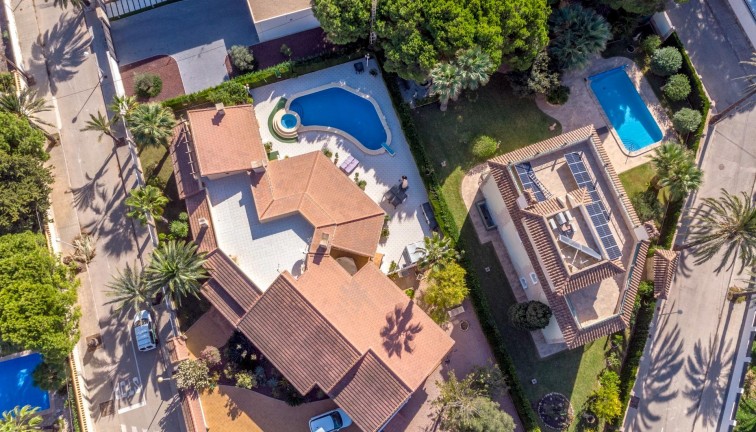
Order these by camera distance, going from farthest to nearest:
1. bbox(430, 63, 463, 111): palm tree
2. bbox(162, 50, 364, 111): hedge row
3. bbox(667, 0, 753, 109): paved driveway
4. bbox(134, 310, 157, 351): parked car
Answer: bbox(667, 0, 753, 109): paved driveway
bbox(162, 50, 364, 111): hedge row
bbox(134, 310, 157, 351): parked car
bbox(430, 63, 463, 111): palm tree

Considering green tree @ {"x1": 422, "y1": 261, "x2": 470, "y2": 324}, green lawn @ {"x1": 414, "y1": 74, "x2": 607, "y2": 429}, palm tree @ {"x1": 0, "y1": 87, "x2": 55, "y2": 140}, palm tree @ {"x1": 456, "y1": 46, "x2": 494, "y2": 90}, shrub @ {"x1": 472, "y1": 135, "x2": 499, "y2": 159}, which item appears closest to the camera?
palm tree @ {"x1": 456, "y1": 46, "x2": 494, "y2": 90}

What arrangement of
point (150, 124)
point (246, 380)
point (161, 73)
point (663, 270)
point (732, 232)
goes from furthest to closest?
point (161, 73) < point (663, 270) < point (246, 380) < point (150, 124) < point (732, 232)

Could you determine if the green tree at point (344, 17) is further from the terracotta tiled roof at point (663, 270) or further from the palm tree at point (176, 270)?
the terracotta tiled roof at point (663, 270)

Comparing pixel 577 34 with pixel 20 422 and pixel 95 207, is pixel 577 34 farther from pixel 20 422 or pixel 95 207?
pixel 20 422

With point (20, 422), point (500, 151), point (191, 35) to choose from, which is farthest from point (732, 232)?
point (20, 422)

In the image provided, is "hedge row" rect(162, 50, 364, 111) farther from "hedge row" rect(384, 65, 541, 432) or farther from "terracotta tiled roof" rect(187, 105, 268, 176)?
"hedge row" rect(384, 65, 541, 432)

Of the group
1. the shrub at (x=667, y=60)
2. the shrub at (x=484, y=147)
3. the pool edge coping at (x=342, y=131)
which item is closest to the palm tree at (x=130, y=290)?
the pool edge coping at (x=342, y=131)

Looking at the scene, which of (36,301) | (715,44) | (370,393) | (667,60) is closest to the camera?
(36,301)

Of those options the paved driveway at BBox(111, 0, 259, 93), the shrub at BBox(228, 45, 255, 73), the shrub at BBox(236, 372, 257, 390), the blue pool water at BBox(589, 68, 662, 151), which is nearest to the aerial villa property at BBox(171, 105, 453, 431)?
the shrub at BBox(236, 372, 257, 390)
